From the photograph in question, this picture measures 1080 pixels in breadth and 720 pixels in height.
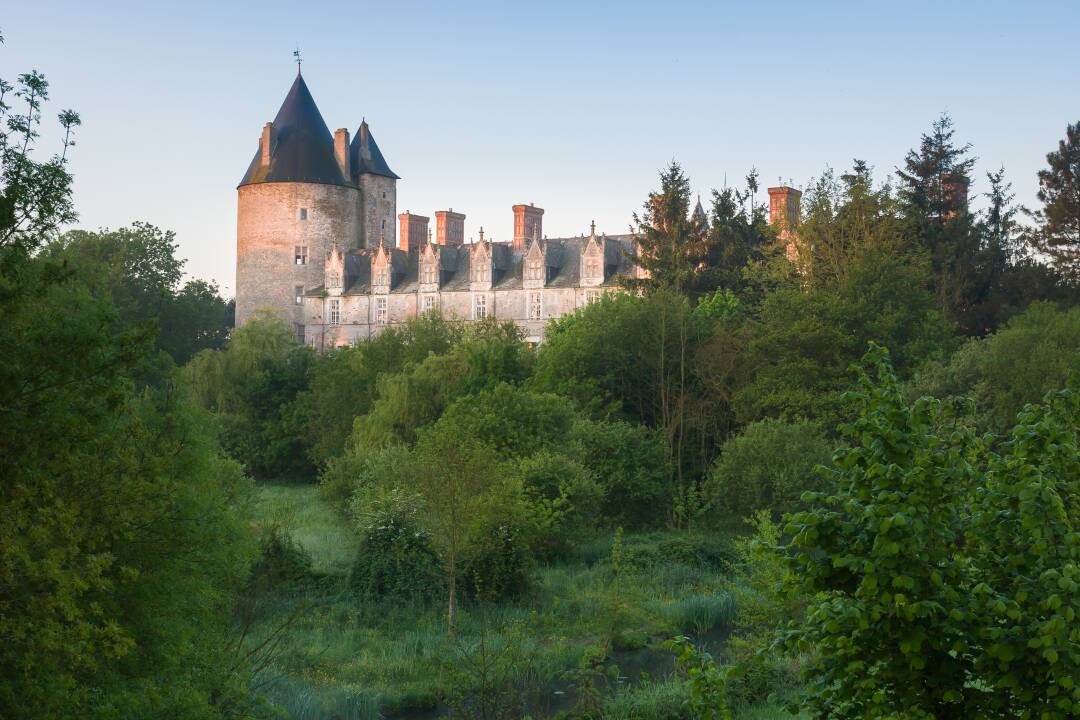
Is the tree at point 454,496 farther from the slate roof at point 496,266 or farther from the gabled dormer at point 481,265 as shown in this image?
the gabled dormer at point 481,265

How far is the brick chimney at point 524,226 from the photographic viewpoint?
59.7 meters

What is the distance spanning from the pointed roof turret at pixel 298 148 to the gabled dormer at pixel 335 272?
3.96 metres

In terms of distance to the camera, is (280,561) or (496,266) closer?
(280,561)

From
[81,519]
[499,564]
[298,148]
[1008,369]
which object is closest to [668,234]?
[1008,369]

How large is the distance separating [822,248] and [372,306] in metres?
31.6

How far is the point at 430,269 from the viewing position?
60.9 metres

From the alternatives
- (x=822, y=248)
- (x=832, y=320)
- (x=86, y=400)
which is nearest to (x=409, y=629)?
(x=86, y=400)

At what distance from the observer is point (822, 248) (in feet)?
121

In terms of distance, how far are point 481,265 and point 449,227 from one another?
576 cm

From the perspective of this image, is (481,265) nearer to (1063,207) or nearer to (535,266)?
(535,266)

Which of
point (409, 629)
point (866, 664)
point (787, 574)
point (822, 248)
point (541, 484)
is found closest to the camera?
point (866, 664)

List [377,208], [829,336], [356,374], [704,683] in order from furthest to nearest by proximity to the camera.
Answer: [377,208]
[356,374]
[829,336]
[704,683]

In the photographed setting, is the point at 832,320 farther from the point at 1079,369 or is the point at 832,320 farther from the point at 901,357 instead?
the point at 1079,369

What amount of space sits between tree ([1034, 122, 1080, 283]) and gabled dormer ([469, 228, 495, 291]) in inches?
1127
